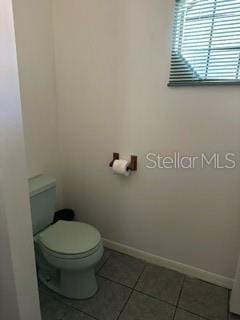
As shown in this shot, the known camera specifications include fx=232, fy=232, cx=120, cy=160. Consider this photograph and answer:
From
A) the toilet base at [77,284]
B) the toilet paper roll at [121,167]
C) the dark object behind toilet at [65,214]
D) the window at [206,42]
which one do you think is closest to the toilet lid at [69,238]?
the toilet base at [77,284]

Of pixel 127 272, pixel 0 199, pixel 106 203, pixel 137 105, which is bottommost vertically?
pixel 127 272

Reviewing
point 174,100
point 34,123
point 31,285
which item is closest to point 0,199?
point 31,285

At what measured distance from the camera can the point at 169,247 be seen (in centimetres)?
187

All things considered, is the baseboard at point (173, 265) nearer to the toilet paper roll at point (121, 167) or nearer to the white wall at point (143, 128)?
the white wall at point (143, 128)

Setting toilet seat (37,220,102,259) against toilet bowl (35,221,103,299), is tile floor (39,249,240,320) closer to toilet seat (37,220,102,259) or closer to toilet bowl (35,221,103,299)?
toilet bowl (35,221,103,299)

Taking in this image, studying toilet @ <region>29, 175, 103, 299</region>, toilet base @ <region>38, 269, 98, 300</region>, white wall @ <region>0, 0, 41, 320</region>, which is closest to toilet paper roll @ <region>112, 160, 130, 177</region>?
toilet @ <region>29, 175, 103, 299</region>

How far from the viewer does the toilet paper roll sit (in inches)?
69.5

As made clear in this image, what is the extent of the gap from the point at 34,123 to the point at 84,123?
1.29ft

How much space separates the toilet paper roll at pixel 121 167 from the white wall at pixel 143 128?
9 cm

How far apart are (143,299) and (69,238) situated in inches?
26.2

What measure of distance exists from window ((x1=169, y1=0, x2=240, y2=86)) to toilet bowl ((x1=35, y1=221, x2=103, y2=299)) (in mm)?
1219

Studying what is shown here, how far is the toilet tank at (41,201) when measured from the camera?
5.41ft

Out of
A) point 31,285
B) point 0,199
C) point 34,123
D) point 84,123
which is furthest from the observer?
point 84,123

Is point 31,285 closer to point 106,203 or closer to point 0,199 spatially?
point 0,199
